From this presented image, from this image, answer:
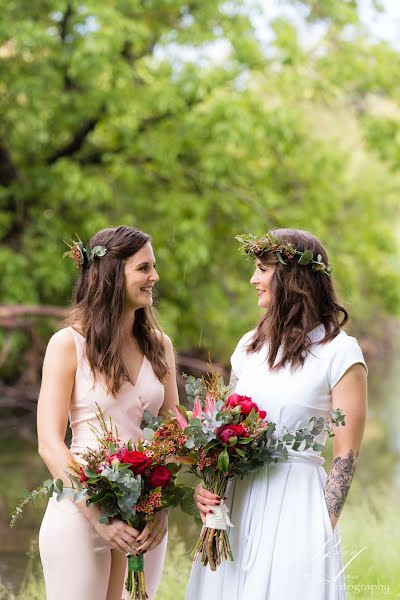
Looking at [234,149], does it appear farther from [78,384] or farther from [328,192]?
[78,384]

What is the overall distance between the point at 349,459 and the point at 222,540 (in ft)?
1.64

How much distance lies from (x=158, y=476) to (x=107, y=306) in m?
0.66

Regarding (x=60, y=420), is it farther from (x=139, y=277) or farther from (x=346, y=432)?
(x=346, y=432)

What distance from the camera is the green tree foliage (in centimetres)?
1166

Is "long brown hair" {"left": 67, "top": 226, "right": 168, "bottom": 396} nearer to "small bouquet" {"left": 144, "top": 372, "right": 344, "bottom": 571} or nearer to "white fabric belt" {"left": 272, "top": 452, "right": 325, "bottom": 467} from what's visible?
"small bouquet" {"left": 144, "top": 372, "right": 344, "bottom": 571}

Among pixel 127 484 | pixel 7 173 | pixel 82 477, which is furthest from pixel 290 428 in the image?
pixel 7 173

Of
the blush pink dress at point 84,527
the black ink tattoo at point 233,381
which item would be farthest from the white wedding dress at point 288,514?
the blush pink dress at point 84,527

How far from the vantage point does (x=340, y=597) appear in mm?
2969

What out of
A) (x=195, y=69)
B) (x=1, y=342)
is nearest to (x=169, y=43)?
(x=195, y=69)

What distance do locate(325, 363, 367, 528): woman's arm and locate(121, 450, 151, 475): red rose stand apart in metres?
0.63

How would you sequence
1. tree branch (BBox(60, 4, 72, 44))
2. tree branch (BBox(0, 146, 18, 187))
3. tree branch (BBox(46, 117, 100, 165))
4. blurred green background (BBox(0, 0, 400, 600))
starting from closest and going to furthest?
blurred green background (BBox(0, 0, 400, 600))
tree branch (BBox(60, 4, 72, 44))
tree branch (BBox(46, 117, 100, 165))
tree branch (BBox(0, 146, 18, 187))

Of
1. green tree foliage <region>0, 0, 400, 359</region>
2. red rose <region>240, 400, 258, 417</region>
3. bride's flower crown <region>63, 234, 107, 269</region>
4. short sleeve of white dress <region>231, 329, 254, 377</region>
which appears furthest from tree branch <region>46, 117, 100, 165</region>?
red rose <region>240, 400, 258, 417</region>

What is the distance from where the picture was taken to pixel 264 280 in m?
3.16

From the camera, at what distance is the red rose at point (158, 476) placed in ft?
9.52
